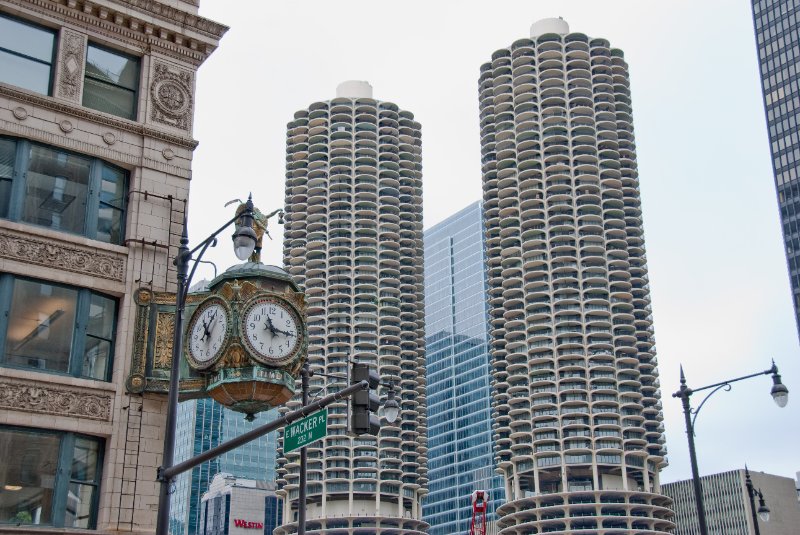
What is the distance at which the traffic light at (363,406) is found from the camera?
16.5 meters

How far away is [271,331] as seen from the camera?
19172 mm

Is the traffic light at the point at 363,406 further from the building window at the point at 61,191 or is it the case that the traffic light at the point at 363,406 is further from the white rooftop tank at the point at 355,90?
the white rooftop tank at the point at 355,90

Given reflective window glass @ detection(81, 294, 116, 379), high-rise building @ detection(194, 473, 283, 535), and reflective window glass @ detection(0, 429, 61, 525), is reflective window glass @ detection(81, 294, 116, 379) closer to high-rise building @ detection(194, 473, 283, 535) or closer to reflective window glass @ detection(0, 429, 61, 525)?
reflective window glass @ detection(0, 429, 61, 525)

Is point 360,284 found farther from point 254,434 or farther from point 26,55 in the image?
point 254,434

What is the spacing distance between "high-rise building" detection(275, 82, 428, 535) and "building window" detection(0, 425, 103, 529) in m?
130

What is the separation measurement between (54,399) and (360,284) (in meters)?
151

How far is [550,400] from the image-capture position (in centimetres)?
15338

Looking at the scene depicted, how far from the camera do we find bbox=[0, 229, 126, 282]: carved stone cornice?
770 inches

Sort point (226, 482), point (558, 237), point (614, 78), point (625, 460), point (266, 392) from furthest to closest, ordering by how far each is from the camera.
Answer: point (226, 482) → point (614, 78) → point (558, 237) → point (625, 460) → point (266, 392)

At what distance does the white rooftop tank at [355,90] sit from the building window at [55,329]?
17455cm

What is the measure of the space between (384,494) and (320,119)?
66.3 meters

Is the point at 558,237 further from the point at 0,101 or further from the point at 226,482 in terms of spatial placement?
the point at 0,101

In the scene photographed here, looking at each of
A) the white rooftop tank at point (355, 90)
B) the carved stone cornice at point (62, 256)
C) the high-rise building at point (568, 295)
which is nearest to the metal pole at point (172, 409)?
the carved stone cornice at point (62, 256)

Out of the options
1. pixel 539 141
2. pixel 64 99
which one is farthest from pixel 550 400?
pixel 64 99
